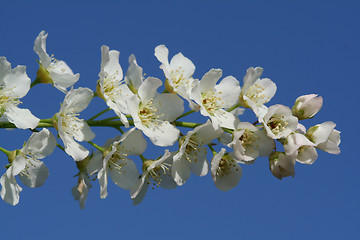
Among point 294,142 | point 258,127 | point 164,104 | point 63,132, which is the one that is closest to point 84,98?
point 63,132

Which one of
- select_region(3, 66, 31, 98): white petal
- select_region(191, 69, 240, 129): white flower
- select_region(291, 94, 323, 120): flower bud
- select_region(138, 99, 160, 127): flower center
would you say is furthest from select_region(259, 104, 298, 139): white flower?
select_region(3, 66, 31, 98): white petal

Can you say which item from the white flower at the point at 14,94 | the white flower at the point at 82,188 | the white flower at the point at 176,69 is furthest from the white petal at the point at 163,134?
the white flower at the point at 14,94

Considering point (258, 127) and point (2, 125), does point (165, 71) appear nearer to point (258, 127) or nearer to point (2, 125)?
point (258, 127)

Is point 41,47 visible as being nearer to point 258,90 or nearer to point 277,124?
point 258,90

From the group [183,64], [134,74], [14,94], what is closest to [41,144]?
[14,94]

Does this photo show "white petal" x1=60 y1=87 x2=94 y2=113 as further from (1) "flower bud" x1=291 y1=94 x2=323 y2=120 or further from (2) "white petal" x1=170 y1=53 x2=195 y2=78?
(1) "flower bud" x1=291 y1=94 x2=323 y2=120

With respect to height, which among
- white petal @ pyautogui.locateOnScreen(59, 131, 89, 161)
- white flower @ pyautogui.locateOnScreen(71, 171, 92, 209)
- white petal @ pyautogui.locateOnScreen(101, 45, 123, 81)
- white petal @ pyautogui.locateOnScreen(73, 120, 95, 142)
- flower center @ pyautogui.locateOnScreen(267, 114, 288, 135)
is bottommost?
white flower @ pyautogui.locateOnScreen(71, 171, 92, 209)
